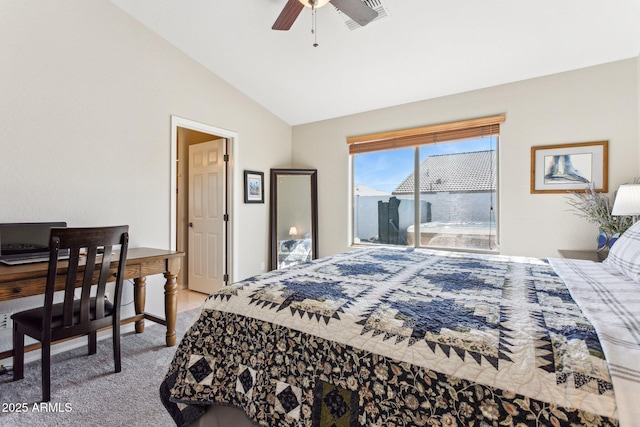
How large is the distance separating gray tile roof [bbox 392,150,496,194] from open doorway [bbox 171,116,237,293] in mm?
2402

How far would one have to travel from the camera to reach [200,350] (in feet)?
4.43

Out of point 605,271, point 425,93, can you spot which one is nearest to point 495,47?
point 425,93

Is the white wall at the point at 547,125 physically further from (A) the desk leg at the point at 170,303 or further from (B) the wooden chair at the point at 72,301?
Result: (B) the wooden chair at the point at 72,301

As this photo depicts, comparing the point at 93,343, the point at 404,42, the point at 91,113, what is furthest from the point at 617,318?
the point at 91,113

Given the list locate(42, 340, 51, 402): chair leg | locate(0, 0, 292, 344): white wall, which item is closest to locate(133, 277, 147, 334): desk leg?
locate(0, 0, 292, 344): white wall

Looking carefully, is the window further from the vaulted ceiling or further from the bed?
the bed

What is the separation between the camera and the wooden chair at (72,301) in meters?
1.77

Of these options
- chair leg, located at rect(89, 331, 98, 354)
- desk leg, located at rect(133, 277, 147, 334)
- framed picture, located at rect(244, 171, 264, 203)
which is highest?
framed picture, located at rect(244, 171, 264, 203)

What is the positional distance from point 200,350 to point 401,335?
886 millimetres

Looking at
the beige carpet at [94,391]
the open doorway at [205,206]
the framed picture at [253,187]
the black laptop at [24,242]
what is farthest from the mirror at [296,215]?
the black laptop at [24,242]

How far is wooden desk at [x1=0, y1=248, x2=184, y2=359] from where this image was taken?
1.79 meters

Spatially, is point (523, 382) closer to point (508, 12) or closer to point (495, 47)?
point (508, 12)

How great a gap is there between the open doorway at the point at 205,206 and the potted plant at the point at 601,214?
3.75m

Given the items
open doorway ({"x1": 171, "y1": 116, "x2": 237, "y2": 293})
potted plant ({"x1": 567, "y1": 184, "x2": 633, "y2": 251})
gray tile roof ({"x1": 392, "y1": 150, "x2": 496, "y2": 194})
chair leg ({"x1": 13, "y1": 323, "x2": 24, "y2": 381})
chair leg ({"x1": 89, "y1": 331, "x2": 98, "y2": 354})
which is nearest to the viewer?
chair leg ({"x1": 13, "y1": 323, "x2": 24, "y2": 381})
